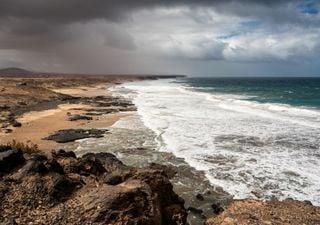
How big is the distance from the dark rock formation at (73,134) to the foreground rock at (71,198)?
13.7 m

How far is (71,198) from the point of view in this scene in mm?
7812

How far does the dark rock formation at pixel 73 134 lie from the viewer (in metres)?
22.9

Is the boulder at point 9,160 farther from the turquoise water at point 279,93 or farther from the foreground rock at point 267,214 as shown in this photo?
the turquoise water at point 279,93

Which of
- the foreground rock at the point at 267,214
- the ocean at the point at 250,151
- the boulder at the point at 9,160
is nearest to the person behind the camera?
the foreground rock at the point at 267,214

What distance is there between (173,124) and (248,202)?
69.7 ft

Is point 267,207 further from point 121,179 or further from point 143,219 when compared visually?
point 121,179

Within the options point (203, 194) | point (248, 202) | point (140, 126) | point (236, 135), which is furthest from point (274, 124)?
point (248, 202)

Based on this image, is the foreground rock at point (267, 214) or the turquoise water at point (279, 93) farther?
the turquoise water at point (279, 93)

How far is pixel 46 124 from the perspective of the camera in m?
29.5

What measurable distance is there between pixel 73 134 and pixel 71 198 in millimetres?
17192

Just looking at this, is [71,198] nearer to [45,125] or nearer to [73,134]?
[73,134]

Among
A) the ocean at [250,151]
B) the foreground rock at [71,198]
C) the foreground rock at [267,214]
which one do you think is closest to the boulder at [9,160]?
the foreground rock at [71,198]

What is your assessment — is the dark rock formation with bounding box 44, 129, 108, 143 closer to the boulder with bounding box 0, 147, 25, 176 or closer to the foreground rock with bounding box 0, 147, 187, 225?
the boulder with bounding box 0, 147, 25, 176

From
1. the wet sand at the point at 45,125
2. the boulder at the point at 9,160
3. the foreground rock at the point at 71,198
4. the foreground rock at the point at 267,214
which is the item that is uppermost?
the boulder at the point at 9,160
